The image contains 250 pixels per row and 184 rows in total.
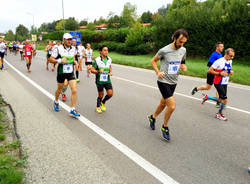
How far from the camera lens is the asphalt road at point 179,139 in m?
3.14

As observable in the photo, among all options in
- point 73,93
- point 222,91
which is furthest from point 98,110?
point 222,91

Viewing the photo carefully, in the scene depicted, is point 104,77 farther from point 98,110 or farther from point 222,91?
point 222,91

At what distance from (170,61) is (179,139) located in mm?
1545

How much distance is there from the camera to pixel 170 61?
4059 millimetres

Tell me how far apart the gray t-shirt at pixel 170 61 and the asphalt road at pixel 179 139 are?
1209 mm

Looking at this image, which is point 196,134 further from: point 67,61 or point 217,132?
point 67,61

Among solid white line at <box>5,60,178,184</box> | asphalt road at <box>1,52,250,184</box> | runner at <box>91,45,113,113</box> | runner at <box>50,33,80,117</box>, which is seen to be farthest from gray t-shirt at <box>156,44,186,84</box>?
runner at <box>50,33,80,117</box>

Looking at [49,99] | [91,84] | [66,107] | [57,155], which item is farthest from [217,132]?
[91,84]

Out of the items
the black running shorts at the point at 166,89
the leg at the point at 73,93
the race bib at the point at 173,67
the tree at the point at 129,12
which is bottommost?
the leg at the point at 73,93

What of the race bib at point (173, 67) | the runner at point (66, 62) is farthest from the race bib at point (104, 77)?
the race bib at point (173, 67)

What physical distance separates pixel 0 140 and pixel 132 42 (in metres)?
26.4

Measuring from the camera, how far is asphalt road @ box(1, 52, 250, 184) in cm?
314

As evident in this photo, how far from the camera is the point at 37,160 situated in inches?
132

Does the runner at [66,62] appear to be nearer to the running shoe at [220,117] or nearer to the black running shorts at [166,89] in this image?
the black running shorts at [166,89]
